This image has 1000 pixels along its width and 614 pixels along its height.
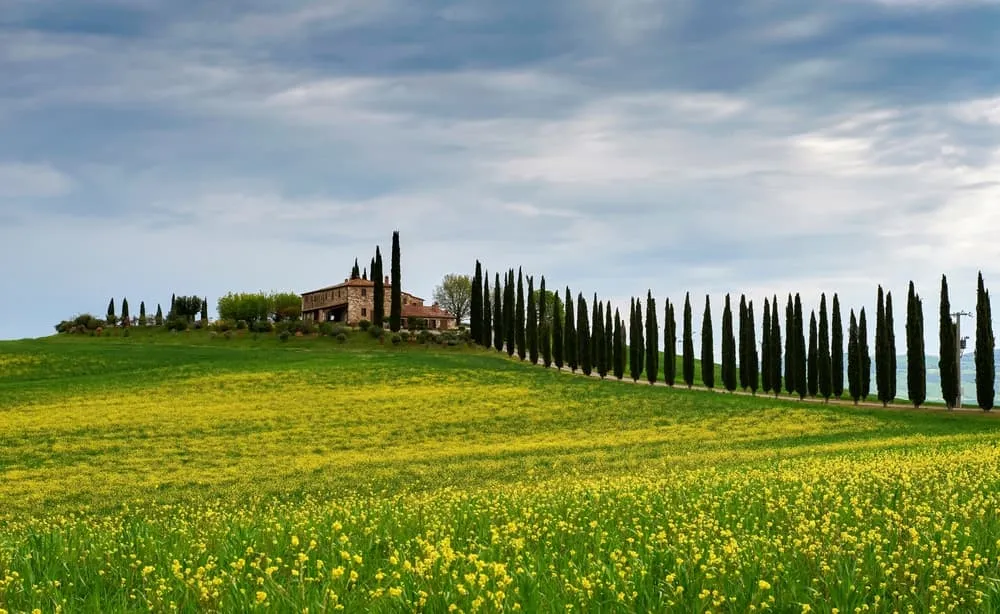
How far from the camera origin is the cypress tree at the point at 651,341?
80875 millimetres

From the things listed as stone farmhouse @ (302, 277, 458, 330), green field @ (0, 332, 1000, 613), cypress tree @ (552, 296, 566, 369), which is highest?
stone farmhouse @ (302, 277, 458, 330)

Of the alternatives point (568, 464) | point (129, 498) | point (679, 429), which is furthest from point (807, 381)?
point (129, 498)

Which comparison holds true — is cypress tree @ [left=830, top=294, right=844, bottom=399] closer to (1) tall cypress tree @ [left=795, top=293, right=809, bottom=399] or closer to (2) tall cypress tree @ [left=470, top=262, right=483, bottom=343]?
(1) tall cypress tree @ [left=795, top=293, right=809, bottom=399]

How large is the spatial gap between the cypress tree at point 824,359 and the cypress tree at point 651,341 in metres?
14.6

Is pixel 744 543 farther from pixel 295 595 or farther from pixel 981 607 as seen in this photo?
pixel 295 595

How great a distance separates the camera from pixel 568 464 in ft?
107

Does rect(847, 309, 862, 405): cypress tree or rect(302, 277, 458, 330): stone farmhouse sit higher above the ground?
rect(302, 277, 458, 330): stone farmhouse

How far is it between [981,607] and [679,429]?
4200 centimetres

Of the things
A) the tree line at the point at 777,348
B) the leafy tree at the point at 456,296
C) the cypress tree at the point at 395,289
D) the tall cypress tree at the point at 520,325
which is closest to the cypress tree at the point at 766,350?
the tree line at the point at 777,348

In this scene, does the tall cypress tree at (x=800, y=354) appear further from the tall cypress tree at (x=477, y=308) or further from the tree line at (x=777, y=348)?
the tall cypress tree at (x=477, y=308)

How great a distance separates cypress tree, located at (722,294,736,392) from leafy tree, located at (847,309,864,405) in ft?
29.6

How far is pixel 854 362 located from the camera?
70000mm

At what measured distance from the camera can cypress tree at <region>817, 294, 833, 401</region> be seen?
70250 mm

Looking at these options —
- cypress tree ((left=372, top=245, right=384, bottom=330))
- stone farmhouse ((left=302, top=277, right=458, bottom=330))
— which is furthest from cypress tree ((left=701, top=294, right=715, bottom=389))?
stone farmhouse ((left=302, top=277, right=458, bottom=330))
